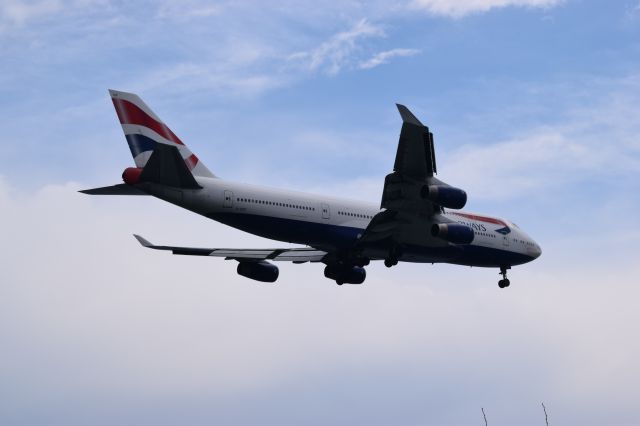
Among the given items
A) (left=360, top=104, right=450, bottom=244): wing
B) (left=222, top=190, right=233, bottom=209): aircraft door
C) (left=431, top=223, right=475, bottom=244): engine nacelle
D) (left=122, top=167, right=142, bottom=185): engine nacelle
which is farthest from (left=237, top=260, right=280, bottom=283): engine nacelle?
(left=122, top=167, right=142, bottom=185): engine nacelle

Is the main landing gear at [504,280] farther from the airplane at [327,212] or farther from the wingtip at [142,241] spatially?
the wingtip at [142,241]

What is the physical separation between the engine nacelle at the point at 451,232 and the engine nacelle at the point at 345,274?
5973 millimetres

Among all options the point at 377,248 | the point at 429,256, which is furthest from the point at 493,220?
the point at 377,248

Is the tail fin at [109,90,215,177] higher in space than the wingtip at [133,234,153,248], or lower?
higher

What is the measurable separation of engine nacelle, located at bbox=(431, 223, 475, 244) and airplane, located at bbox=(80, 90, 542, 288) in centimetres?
4

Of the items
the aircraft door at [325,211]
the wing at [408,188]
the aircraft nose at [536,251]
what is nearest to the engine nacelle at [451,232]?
the wing at [408,188]

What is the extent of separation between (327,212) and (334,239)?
48.2 inches

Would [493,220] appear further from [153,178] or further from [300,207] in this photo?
[153,178]

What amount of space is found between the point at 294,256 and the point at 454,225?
9.06 metres

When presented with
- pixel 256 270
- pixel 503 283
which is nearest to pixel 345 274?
pixel 256 270

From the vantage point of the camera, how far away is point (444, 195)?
110 feet

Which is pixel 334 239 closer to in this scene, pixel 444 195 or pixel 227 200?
pixel 227 200

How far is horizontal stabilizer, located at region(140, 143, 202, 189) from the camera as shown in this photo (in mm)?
33219

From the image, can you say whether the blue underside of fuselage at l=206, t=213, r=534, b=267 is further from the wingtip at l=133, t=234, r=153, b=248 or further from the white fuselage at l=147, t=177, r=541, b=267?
the wingtip at l=133, t=234, r=153, b=248
